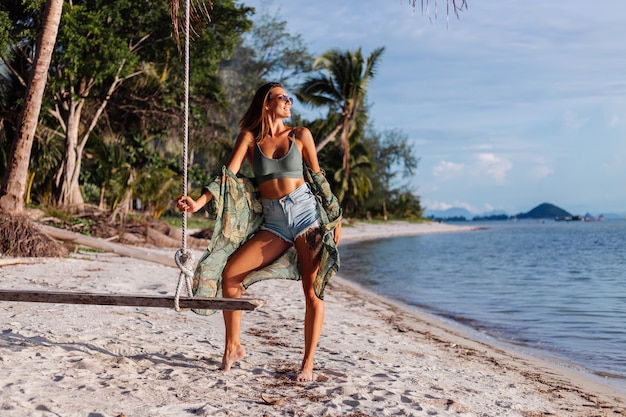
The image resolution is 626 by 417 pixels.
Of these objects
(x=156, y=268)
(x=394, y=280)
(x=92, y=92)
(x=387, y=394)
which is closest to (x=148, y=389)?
(x=387, y=394)

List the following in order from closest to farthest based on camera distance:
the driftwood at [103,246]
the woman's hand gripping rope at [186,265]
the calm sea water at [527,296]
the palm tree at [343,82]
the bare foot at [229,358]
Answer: the woman's hand gripping rope at [186,265] → the bare foot at [229,358] → the calm sea water at [527,296] → the driftwood at [103,246] → the palm tree at [343,82]

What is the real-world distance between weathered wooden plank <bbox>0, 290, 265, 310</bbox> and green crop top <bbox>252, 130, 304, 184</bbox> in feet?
2.66

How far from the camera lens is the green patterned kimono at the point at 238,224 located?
4.10 m

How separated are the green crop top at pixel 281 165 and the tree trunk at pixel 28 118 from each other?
6325 mm

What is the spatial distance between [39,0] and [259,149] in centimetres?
1302

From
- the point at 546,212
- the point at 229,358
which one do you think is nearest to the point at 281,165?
the point at 229,358

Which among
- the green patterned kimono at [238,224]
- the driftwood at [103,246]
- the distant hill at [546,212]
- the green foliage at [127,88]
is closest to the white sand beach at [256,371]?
the green patterned kimono at [238,224]

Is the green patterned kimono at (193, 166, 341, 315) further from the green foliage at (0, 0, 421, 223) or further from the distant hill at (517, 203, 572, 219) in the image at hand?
the distant hill at (517, 203, 572, 219)

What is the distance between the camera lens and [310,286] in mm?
4090

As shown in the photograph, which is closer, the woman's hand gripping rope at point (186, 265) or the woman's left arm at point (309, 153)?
the woman's hand gripping rope at point (186, 265)

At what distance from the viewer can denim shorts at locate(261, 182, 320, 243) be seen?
13.2 ft

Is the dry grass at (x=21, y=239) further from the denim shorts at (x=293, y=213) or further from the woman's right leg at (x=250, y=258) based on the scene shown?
the denim shorts at (x=293, y=213)

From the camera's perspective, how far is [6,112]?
1806 cm

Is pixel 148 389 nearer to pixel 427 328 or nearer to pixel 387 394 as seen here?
pixel 387 394
